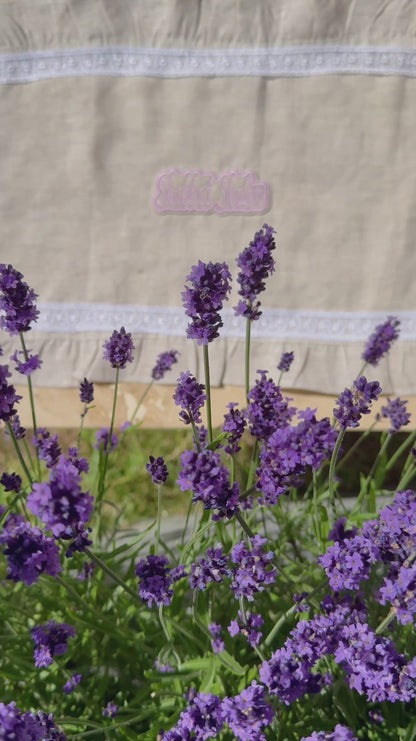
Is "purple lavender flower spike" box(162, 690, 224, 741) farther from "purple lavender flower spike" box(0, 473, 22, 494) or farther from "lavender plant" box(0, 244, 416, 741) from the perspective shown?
"purple lavender flower spike" box(0, 473, 22, 494)

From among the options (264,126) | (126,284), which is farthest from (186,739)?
(264,126)

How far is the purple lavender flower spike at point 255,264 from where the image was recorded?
0.65 m

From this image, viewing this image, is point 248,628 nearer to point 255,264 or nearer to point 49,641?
point 49,641

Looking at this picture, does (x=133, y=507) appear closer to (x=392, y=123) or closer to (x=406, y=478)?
(x=406, y=478)

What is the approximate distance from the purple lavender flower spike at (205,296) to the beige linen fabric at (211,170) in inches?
38.2

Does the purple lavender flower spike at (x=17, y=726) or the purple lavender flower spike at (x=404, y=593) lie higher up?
the purple lavender flower spike at (x=404, y=593)

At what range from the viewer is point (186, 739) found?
47 cm

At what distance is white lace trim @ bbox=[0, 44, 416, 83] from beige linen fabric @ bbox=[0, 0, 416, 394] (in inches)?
0.5

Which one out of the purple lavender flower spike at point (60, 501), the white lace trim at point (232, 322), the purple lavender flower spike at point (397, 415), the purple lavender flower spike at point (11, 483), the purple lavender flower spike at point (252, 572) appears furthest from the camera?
the white lace trim at point (232, 322)

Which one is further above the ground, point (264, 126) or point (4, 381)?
point (264, 126)

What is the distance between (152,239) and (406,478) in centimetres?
97

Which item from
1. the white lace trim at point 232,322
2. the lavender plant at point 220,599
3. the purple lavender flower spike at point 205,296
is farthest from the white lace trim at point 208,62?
the purple lavender flower spike at point 205,296

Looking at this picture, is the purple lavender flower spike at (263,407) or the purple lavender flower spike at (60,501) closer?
the purple lavender flower spike at (60,501)

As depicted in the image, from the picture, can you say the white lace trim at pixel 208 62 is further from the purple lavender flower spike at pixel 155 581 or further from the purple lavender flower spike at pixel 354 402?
the purple lavender flower spike at pixel 155 581
